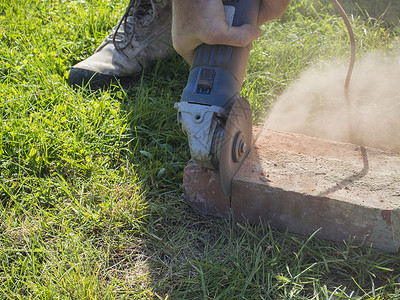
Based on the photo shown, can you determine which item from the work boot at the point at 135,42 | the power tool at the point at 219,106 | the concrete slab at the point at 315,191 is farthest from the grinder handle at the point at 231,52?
the work boot at the point at 135,42

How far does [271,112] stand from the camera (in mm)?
2701

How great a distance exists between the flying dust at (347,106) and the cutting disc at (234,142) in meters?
0.57

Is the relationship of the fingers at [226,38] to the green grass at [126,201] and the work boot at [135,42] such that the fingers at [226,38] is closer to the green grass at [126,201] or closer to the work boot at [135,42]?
the green grass at [126,201]

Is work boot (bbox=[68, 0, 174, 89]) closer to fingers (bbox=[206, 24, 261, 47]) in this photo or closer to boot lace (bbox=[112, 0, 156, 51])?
boot lace (bbox=[112, 0, 156, 51])

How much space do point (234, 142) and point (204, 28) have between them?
492mm

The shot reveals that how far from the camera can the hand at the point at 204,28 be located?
6.20 ft

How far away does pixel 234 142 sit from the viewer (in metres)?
1.92

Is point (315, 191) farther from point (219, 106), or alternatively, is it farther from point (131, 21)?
point (131, 21)

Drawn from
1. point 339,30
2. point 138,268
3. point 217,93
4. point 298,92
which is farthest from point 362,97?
point 138,268

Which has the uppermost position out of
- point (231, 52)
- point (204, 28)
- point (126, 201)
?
point (204, 28)

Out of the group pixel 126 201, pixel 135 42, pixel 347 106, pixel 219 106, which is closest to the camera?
pixel 219 106

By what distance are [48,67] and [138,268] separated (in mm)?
1629

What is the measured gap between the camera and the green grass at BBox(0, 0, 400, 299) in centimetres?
179

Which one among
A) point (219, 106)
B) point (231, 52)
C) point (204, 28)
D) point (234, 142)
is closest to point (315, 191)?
point (234, 142)
